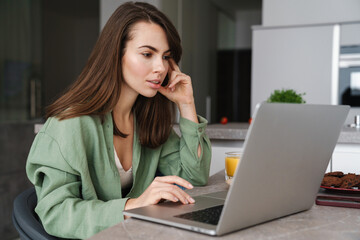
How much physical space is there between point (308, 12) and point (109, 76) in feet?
9.41

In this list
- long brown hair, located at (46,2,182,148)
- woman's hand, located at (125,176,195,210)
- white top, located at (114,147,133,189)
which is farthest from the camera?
white top, located at (114,147,133,189)

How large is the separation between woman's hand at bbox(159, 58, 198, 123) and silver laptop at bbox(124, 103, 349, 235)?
576mm

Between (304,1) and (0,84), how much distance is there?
278 cm

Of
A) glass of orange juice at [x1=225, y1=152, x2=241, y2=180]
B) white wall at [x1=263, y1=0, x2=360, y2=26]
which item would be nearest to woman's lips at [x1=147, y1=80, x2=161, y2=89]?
glass of orange juice at [x1=225, y1=152, x2=241, y2=180]

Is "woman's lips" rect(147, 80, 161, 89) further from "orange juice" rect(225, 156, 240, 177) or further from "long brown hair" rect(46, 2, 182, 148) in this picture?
"orange juice" rect(225, 156, 240, 177)

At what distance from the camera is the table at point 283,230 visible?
0.69m

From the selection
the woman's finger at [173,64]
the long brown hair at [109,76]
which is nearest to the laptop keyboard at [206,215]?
the long brown hair at [109,76]

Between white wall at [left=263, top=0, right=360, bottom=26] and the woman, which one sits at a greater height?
white wall at [left=263, top=0, right=360, bottom=26]

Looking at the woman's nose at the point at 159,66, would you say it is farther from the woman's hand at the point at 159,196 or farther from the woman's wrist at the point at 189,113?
the woman's hand at the point at 159,196

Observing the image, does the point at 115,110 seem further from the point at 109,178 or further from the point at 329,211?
the point at 329,211

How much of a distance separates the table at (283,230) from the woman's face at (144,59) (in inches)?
24.2

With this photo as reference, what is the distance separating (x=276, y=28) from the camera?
12.3ft

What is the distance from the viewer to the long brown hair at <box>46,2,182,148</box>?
1191mm

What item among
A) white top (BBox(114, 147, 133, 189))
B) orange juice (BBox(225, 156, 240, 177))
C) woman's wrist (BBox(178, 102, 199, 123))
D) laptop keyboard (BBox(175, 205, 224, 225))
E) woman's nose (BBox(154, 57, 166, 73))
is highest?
woman's nose (BBox(154, 57, 166, 73))
